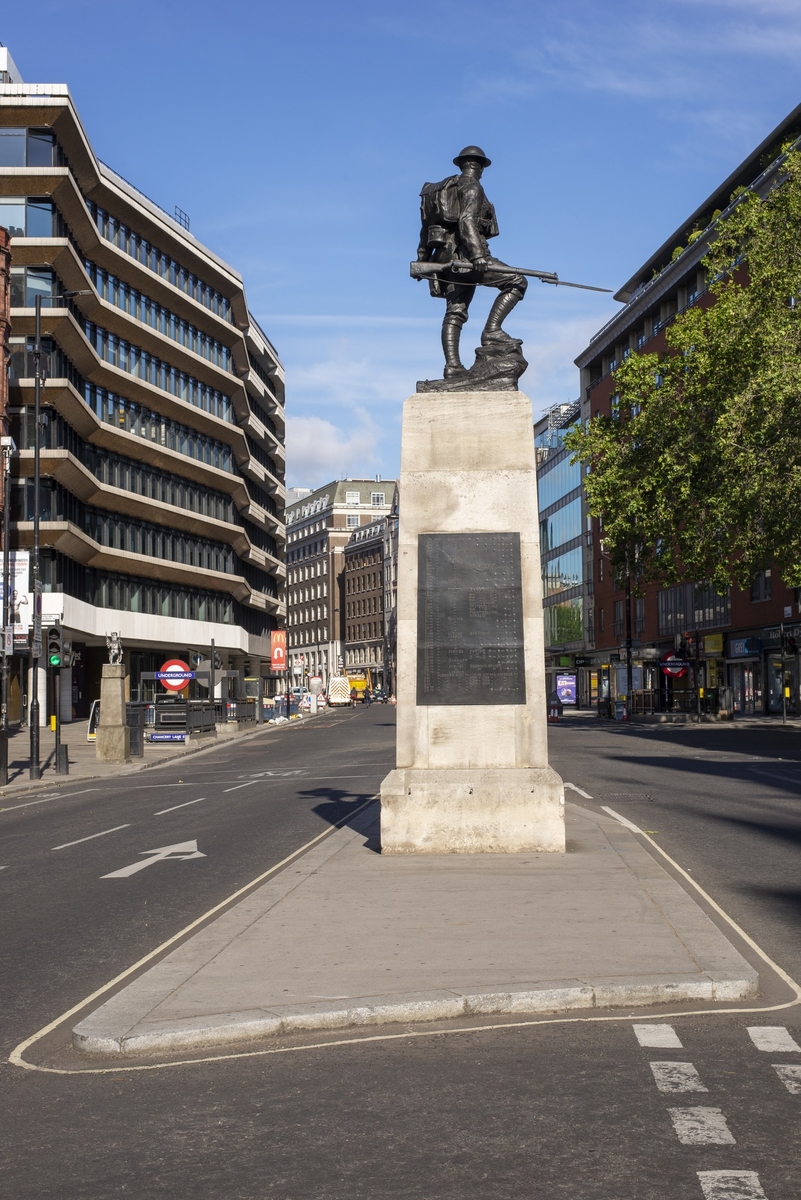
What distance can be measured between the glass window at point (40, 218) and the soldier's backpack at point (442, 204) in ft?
149

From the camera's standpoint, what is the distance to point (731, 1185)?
4273 millimetres

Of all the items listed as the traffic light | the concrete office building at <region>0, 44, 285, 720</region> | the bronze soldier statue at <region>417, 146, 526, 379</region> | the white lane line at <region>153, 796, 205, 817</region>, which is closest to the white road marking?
the bronze soldier statue at <region>417, 146, 526, 379</region>

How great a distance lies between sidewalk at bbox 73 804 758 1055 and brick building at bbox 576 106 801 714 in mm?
41066

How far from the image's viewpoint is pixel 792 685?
61.2 metres

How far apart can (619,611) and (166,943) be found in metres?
86.6

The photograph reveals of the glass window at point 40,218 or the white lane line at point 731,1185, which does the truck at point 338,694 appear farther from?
the white lane line at point 731,1185

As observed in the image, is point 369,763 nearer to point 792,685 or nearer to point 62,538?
point 62,538

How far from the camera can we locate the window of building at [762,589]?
64.6m

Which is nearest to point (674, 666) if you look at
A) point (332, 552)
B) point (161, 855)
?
point (161, 855)

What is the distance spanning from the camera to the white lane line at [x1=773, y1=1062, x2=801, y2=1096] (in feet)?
17.4

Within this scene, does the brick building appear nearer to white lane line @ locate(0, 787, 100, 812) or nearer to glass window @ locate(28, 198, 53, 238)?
glass window @ locate(28, 198, 53, 238)

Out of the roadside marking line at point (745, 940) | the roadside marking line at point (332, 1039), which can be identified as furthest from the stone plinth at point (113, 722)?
the roadside marking line at point (332, 1039)

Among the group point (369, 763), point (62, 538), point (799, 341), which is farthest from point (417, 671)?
point (62, 538)

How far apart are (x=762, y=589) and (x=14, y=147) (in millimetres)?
39992
